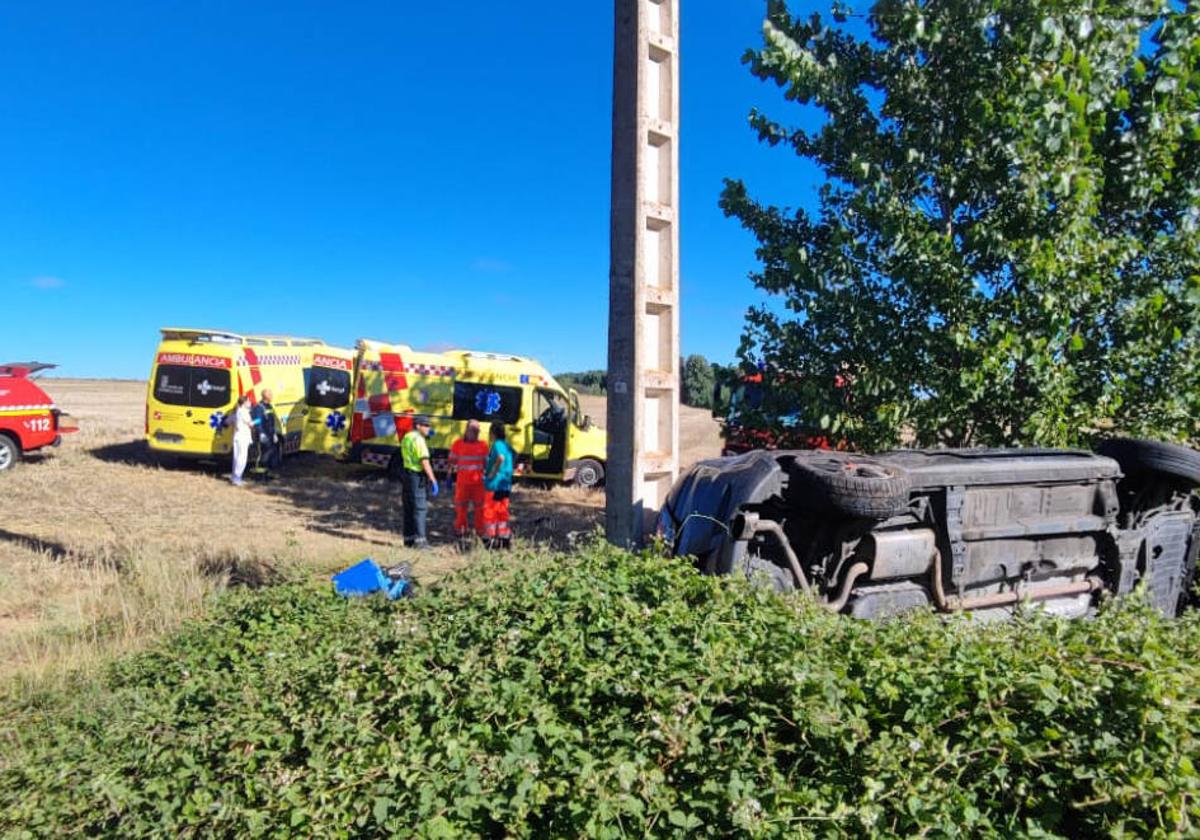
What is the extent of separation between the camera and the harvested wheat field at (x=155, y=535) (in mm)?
5758

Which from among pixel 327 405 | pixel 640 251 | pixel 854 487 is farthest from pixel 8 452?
pixel 854 487

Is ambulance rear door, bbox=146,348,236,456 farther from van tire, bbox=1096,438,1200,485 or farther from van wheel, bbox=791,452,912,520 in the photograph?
van tire, bbox=1096,438,1200,485

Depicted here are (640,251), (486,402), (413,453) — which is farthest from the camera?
(486,402)

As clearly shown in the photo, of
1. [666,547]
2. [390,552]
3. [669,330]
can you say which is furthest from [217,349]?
[666,547]

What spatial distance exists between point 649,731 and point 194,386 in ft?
51.6

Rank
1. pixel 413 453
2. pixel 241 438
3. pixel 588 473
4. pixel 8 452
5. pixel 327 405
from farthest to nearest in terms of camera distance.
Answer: pixel 327 405, pixel 588 473, pixel 241 438, pixel 8 452, pixel 413 453

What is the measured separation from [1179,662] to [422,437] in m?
8.89

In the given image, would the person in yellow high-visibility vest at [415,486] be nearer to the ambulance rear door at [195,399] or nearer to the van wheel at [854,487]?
the van wheel at [854,487]

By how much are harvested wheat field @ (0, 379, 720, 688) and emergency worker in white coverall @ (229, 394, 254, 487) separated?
34 cm

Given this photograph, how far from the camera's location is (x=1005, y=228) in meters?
6.88

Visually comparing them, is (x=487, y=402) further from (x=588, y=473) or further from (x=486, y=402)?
(x=588, y=473)

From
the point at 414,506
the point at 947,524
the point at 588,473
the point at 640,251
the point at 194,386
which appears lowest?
the point at 414,506

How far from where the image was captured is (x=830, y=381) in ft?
25.8

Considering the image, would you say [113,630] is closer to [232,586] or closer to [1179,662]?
[232,586]
